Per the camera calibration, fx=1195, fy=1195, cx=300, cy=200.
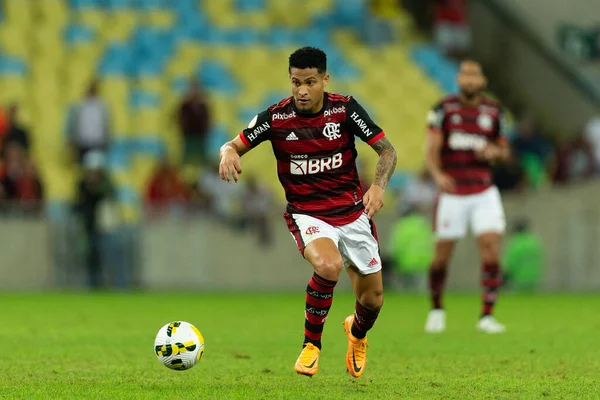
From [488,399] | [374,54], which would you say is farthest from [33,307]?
[374,54]

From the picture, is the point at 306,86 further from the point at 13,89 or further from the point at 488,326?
the point at 13,89

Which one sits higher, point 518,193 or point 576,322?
point 518,193

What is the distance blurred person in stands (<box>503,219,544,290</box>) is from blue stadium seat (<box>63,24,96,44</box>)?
8624 millimetres

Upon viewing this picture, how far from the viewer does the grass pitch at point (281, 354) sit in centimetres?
666

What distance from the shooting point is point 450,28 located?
24766 mm

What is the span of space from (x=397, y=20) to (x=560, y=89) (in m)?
3.63

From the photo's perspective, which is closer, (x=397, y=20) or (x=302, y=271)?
(x=302, y=271)

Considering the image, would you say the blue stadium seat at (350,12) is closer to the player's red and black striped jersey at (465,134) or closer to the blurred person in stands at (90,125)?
the blurred person in stands at (90,125)

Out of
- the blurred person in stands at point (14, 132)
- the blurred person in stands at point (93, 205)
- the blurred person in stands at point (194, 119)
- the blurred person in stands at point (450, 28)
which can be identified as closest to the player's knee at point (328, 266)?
the blurred person in stands at point (93, 205)

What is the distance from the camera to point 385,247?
60.9ft

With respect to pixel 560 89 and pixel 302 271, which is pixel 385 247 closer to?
pixel 302 271

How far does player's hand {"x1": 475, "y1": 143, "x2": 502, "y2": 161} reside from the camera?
10.9 metres

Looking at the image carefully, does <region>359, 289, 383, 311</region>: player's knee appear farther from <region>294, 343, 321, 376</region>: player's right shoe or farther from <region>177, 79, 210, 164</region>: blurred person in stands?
<region>177, 79, 210, 164</region>: blurred person in stands

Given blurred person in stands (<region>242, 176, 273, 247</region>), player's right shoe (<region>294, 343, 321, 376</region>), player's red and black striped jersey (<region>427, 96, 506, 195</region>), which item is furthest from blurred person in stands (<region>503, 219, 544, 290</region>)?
player's right shoe (<region>294, 343, 321, 376</region>)
